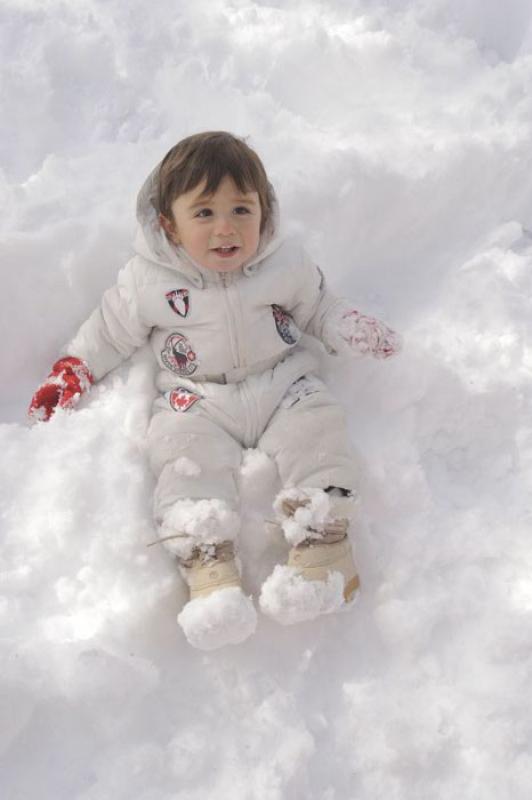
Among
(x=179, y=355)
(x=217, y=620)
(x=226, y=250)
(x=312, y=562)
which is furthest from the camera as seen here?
(x=179, y=355)

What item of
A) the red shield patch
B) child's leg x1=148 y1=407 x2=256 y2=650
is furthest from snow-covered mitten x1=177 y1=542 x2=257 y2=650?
the red shield patch

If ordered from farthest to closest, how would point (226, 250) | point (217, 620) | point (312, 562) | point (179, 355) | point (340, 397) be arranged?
point (340, 397) < point (179, 355) < point (226, 250) < point (312, 562) < point (217, 620)

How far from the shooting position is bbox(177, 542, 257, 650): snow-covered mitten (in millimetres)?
1352

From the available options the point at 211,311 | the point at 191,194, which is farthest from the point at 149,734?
the point at 191,194

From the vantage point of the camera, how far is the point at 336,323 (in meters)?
1.78

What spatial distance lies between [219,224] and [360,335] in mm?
395

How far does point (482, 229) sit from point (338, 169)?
16.3 inches

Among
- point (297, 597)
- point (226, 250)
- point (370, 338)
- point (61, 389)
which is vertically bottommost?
point (297, 597)

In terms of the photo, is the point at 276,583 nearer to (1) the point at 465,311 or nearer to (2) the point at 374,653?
(2) the point at 374,653

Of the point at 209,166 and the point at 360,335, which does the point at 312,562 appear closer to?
the point at 360,335

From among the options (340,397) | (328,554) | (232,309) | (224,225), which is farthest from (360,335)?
(328,554)

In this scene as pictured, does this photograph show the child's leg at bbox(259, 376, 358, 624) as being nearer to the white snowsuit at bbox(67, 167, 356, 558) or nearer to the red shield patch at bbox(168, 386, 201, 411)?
the white snowsuit at bbox(67, 167, 356, 558)

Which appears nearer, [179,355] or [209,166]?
[209,166]

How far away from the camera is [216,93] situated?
7.30 ft
